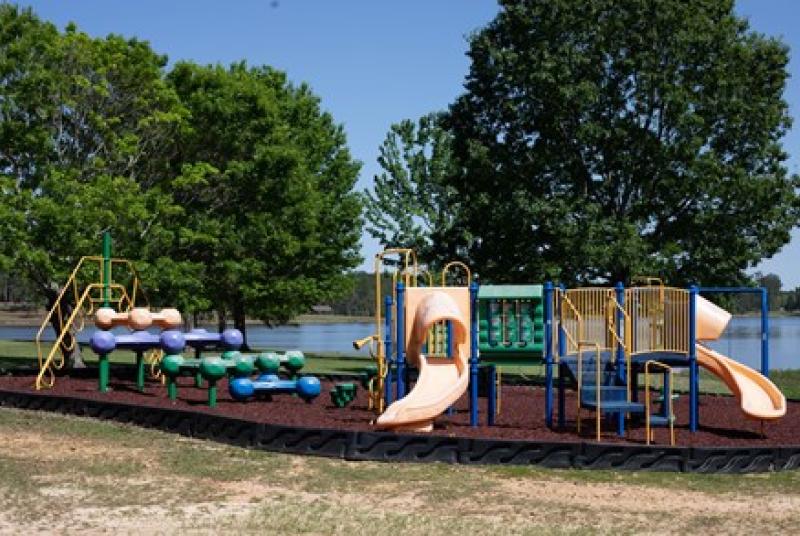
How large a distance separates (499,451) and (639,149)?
1599 centimetres

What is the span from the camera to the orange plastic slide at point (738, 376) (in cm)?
1462

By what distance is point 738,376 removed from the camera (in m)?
15.3

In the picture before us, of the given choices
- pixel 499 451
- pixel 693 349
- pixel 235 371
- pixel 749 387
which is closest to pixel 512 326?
pixel 693 349

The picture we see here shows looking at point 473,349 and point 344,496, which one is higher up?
point 473,349

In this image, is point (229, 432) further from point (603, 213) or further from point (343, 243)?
point (343, 243)

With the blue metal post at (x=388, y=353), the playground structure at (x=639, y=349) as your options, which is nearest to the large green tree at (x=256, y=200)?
the blue metal post at (x=388, y=353)

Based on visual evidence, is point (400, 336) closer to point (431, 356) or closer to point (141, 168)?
point (431, 356)

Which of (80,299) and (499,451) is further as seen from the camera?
(80,299)

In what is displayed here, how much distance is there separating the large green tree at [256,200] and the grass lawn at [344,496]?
1720cm

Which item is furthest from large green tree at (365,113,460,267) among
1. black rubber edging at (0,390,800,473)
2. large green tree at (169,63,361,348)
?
black rubber edging at (0,390,800,473)

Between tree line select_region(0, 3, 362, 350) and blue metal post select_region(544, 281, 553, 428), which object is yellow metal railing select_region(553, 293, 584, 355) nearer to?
blue metal post select_region(544, 281, 553, 428)

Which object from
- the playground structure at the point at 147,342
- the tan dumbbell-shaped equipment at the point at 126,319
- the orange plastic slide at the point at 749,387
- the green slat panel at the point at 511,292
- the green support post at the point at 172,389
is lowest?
the green support post at the point at 172,389

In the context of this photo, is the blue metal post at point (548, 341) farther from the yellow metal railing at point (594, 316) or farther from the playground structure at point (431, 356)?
the yellow metal railing at point (594, 316)

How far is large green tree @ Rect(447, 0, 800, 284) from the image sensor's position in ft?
86.9
